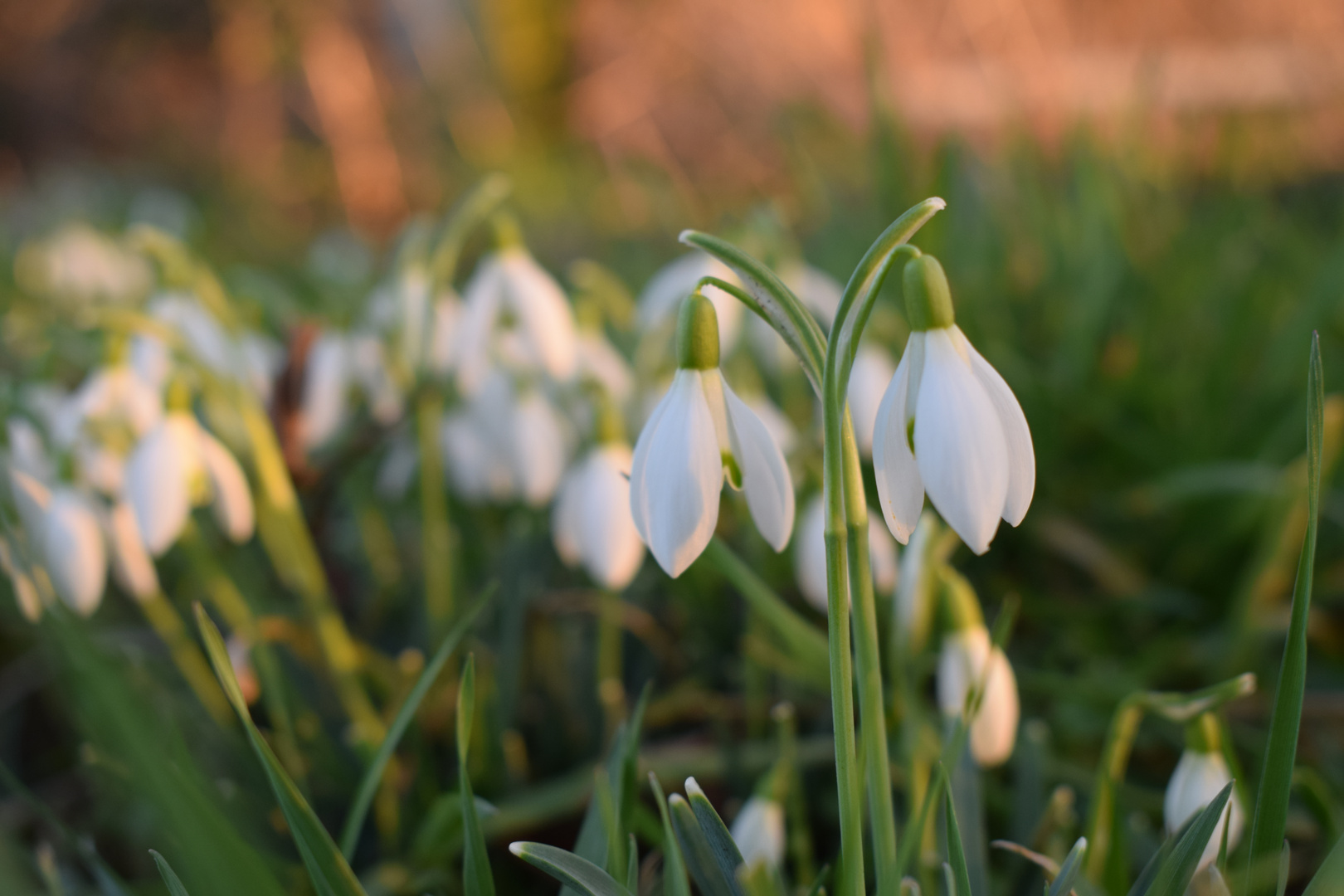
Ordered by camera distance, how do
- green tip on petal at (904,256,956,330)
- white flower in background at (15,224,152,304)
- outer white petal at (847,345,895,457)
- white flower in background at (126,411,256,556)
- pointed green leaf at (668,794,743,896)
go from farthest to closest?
1. white flower in background at (15,224,152,304)
2. outer white petal at (847,345,895,457)
3. white flower in background at (126,411,256,556)
4. pointed green leaf at (668,794,743,896)
5. green tip on petal at (904,256,956,330)

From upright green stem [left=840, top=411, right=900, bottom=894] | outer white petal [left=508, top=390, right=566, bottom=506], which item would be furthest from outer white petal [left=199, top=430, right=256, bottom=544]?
upright green stem [left=840, top=411, right=900, bottom=894]

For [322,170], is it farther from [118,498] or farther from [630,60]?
[118,498]

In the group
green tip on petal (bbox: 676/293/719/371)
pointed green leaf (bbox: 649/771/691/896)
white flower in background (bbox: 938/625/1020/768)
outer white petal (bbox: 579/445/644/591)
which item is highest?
green tip on petal (bbox: 676/293/719/371)

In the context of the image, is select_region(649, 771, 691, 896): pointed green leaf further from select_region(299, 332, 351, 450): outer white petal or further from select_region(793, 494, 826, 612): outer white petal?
select_region(299, 332, 351, 450): outer white petal

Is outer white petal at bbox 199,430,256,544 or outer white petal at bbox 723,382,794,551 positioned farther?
outer white petal at bbox 199,430,256,544

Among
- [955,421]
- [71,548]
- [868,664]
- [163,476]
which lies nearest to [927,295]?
[955,421]

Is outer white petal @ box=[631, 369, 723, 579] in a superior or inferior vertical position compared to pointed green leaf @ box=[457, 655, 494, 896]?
superior

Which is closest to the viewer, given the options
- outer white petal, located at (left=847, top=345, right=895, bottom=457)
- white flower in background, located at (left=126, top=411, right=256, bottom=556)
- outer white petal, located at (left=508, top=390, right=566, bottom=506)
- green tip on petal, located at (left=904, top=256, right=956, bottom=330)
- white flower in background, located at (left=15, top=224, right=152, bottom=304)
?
green tip on petal, located at (left=904, top=256, right=956, bottom=330)

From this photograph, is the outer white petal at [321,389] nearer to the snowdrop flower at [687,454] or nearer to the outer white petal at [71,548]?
the outer white petal at [71,548]
